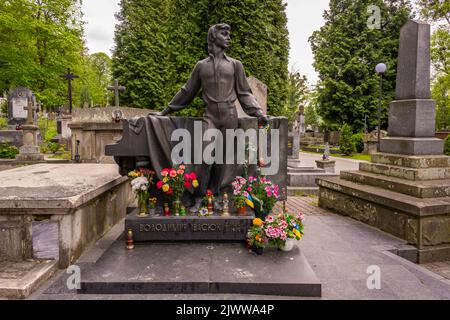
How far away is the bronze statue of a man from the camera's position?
436 cm

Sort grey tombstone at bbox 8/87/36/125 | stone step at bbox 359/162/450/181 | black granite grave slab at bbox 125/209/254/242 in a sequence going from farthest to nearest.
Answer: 1. grey tombstone at bbox 8/87/36/125
2. stone step at bbox 359/162/450/181
3. black granite grave slab at bbox 125/209/254/242

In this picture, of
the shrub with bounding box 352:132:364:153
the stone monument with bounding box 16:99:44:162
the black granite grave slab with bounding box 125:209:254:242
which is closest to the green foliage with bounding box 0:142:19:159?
the stone monument with bounding box 16:99:44:162

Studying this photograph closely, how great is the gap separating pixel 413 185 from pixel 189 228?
12.0 ft

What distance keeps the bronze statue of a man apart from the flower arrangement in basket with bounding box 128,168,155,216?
806 millimetres

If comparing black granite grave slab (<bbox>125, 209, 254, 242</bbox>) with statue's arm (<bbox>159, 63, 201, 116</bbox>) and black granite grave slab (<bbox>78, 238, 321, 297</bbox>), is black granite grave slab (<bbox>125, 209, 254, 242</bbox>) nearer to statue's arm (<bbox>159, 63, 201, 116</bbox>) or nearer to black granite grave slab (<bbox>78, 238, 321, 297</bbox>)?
black granite grave slab (<bbox>78, 238, 321, 297</bbox>)

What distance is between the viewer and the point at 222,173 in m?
4.52

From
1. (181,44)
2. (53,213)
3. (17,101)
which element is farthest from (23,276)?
(17,101)

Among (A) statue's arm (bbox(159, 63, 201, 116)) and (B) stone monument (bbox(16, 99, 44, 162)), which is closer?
(A) statue's arm (bbox(159, 63, 201, 116))

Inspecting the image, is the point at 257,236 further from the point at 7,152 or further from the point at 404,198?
the point at 7,152

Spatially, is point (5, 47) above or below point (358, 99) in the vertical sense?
above

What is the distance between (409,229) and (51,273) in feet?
16.4

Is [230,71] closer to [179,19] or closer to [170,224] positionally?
[170,224]

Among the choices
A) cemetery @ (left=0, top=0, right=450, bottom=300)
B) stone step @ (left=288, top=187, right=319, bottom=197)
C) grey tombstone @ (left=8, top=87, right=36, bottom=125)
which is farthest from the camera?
grey tombstone @ (left=8, top=87, right=36, bottom=125)
